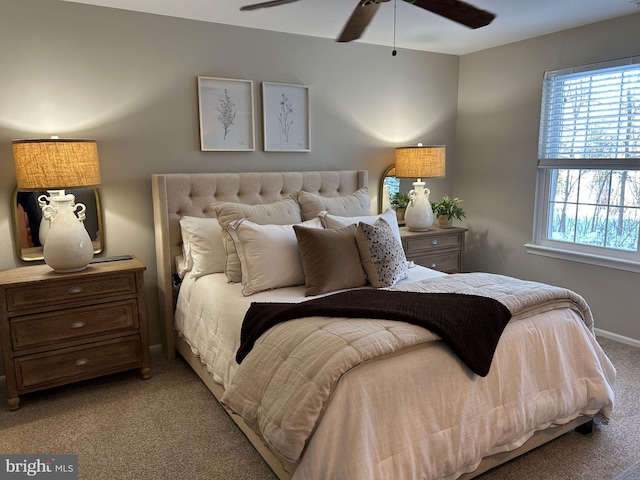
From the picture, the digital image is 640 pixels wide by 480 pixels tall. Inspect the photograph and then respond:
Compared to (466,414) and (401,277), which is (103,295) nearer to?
(401,277)

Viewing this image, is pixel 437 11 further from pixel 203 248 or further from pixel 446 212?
pixel 446 212

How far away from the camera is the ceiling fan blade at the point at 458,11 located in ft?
6.88

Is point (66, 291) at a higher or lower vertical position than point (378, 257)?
lower

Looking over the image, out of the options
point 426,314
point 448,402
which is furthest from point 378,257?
point 448,402

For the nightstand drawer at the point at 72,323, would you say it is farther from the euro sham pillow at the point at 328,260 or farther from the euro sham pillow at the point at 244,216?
the euro sham pillow at the point at 328,260

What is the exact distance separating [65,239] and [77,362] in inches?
29.7

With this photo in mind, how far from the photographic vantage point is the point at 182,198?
3.34 m

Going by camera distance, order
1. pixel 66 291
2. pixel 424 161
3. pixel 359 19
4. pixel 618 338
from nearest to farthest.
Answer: pixel 359 19
pixel 66 291
pixel 618 338
pixel 424 161

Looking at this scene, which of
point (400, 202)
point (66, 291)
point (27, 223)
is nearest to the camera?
point (66, 291)

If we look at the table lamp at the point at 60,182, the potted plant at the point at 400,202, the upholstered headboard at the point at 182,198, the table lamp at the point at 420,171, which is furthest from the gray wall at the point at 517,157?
the table lamp at the point at 60,182

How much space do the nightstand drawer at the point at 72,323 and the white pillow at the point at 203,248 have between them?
1.48ft

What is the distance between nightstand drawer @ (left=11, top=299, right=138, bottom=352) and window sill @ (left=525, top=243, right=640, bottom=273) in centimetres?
338

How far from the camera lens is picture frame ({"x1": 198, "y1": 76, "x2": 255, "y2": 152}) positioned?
3487 millimetres

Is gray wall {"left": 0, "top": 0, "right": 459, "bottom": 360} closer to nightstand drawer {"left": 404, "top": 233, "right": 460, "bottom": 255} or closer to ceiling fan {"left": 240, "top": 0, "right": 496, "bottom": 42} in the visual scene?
nightstand drawer {"left": 404, "top": 233, "right": 460, "bottom": 255}
